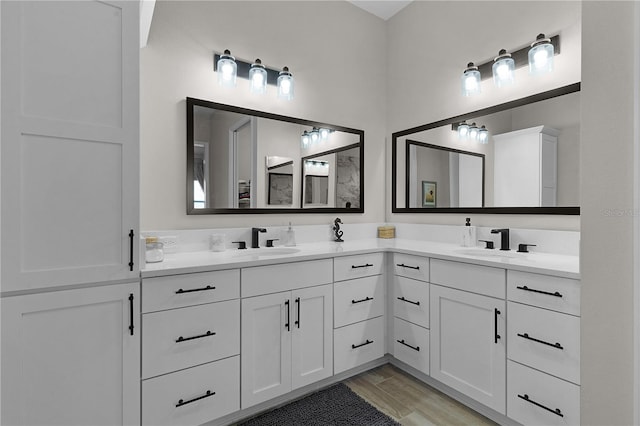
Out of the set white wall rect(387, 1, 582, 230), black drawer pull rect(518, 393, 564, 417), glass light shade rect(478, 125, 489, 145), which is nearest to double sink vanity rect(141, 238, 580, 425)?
black drawer pull rect(518, 393, 564, 417)

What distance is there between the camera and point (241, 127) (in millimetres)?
2352

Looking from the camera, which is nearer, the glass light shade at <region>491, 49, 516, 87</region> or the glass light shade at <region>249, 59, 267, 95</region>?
the glass light shade at <region>491, 49, 516, 87</region>

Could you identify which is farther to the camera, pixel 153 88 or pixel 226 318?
pixel 153 88

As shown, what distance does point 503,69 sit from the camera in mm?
2221

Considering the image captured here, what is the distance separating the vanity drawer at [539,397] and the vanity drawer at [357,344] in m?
0.84

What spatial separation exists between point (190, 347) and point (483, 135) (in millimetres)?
2322

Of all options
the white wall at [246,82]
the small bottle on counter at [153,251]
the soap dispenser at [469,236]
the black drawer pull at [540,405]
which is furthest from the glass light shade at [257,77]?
the black drawer pull at [540,405]

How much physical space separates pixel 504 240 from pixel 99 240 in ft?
7.55

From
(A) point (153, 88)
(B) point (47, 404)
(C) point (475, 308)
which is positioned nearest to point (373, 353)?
(C) point (475, 308)

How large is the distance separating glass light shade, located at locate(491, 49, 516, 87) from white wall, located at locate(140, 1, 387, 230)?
1094 mm

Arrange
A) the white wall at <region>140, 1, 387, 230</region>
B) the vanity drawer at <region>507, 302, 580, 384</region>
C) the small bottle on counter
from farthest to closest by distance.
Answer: the white wall at <region>140, 1, 387, 230</region>, the small bottle on counter, the vanity drawer at <region>507, 302, 580, 384</region>

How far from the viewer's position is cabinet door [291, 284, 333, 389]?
1.93 meters

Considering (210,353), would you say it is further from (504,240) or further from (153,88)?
(504,240)

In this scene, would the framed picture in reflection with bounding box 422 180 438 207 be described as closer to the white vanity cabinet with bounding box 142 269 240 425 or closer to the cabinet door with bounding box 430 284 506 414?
the cabinet door with bounding box 430 284 506 414
